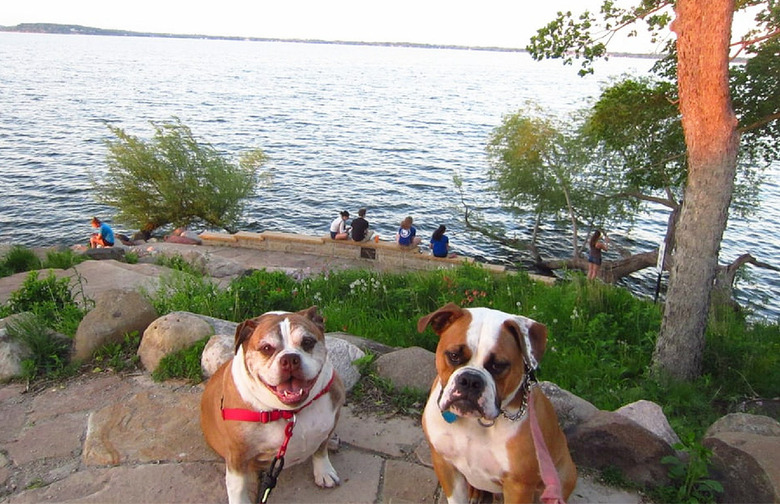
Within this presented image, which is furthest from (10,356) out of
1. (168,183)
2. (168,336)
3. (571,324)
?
(168,183)

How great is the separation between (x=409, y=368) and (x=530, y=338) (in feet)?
7.85

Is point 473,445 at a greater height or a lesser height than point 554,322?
greater

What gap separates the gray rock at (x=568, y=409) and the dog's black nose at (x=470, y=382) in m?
1.83

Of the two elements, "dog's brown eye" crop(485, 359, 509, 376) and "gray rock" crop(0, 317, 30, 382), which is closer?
"dog's brown eye" crop(485, 359, 509, 376)

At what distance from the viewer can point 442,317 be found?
3049 millimetres

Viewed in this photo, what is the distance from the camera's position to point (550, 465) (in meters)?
2.83

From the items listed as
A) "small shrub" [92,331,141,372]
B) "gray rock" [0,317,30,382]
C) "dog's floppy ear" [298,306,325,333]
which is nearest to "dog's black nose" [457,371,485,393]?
"dog's floppy ear" [298,306,325,333]

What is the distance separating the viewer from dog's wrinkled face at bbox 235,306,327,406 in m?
3.07

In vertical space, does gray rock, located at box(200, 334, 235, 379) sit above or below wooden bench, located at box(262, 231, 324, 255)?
above

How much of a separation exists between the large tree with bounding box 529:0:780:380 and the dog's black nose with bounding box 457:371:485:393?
503 centimetres

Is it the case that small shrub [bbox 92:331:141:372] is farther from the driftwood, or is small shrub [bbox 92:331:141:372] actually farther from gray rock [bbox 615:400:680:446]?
the driftwood

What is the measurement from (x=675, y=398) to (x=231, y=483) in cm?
496

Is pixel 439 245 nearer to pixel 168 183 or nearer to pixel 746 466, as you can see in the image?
pixel 746 466

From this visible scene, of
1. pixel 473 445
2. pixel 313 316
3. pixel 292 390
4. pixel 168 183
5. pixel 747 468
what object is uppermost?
pixel 313 316
